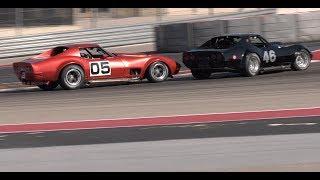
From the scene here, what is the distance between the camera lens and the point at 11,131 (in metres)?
9.35

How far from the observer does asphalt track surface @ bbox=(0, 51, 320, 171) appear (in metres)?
6.54

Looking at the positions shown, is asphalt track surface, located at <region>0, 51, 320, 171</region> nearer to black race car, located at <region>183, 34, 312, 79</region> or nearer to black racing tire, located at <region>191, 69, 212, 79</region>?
black race car, located at <region>183, 34, 312, 79</region>

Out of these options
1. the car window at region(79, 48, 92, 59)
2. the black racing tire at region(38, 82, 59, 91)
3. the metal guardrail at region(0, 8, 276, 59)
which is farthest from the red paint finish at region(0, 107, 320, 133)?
the metal guardrail at region(0, 8, 276, 59)

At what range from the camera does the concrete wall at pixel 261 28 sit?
2356 cm

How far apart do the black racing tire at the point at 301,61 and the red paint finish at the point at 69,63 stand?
3.10 metres

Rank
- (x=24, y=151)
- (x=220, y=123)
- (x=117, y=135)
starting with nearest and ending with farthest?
(x=24, y=151) < (x=117, y=135) < (x=220, y=123)

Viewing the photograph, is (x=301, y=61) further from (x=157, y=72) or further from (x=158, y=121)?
(x=158, y=121)

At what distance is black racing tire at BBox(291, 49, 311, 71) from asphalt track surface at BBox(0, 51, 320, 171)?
6.04 ft

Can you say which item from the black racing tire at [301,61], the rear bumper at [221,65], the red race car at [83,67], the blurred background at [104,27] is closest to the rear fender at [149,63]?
the red race car at [83,67]

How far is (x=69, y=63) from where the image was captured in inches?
594

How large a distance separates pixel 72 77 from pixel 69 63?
0.38 metres
